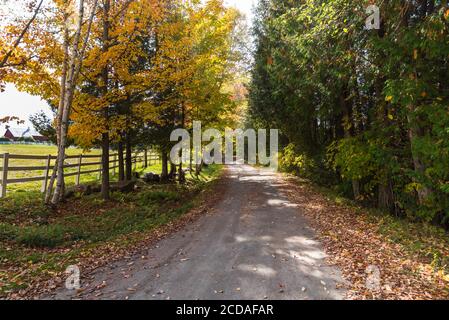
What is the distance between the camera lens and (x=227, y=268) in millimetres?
5934

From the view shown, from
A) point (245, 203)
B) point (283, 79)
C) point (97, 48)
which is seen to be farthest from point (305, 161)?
point (97, 48)

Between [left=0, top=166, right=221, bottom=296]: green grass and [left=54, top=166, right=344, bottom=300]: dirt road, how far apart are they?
1183 mm

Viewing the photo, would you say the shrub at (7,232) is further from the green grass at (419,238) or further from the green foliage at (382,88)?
the green foliage at (382,88)

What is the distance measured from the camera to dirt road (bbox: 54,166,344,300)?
5.01 m

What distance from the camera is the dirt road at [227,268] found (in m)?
5.01

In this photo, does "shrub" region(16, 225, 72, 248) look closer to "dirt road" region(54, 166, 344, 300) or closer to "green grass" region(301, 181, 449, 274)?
"dirt road" region(54, 166, 344, 300)

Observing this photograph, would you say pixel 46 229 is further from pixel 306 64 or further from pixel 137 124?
pixel 306 64

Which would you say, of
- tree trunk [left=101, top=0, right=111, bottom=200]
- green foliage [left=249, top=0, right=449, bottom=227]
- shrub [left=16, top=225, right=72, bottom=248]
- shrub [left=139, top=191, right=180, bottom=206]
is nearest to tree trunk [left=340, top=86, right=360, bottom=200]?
green foliage [left=249, top=0, right=449, bottom=227]

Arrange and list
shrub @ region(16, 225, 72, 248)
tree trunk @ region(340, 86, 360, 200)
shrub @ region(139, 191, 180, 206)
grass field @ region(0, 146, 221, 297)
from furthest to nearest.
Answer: tree trunk @ region(340, 86, 360, 200), shrub @ region(139, 191, 180, 206), shrub @ region(16, 225, 72, 248), grass field @ region(0, 146, 221, 297)

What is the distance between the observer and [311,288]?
509cm

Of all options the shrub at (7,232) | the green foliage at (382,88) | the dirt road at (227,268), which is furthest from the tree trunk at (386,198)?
the shrub at (7,232)

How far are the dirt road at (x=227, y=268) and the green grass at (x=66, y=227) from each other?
3.88 feet

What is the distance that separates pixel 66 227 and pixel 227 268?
17.5ft
